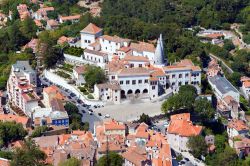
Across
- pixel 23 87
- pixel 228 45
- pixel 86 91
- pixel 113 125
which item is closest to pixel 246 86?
→ pixel 228 45

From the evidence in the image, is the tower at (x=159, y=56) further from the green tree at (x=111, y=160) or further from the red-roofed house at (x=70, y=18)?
the red-roofed house at (x=70, y=18)

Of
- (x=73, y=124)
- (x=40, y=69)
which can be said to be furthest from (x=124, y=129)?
(x=40, y=69)

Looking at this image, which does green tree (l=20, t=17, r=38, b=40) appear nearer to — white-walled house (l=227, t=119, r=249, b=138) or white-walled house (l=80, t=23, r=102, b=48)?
white-walled house (l=80, t=23, r=102, b=48)

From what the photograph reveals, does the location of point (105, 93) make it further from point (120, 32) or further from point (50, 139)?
point (120, 32)

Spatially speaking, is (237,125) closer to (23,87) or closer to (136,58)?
(136,58)

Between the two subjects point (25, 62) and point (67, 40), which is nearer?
point (25, 62)
